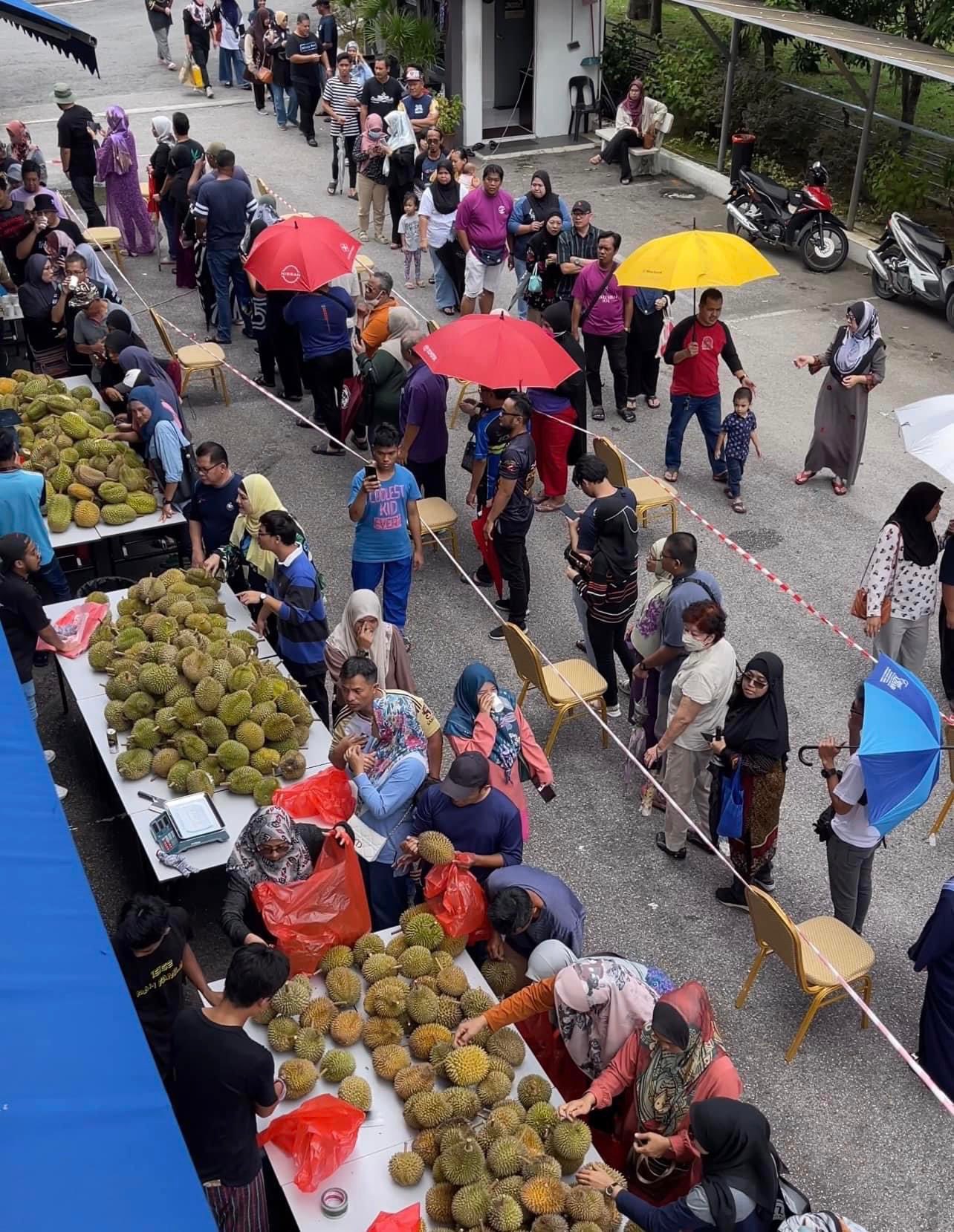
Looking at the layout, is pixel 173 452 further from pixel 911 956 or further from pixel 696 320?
pixel 911 956

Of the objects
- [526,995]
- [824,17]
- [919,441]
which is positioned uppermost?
[824,17]

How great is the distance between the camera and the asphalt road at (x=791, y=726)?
5320 mm

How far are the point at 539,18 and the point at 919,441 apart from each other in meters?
12.6

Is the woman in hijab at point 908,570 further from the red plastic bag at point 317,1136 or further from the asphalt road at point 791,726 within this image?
the red plastic bag at point 317,1136

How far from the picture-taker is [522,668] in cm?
734

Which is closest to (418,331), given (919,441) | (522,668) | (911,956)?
(522,668)

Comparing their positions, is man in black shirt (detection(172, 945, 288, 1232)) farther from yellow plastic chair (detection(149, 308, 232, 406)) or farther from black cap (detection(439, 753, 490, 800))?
yellow plastic chair (detection(149, 308, 232, 406))

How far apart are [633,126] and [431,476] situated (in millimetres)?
9787

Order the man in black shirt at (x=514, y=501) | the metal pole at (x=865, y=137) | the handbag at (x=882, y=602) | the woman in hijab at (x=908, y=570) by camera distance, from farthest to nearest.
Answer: the metal pole at (x=865, y=137) < the man in black shirt at (x=514, y=501) < the handbag at (x=882, y=602) < the woman in hijab at (x=908, y=570)

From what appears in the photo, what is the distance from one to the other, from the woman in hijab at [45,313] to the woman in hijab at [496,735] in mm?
6230

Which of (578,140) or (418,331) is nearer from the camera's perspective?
(418,331)

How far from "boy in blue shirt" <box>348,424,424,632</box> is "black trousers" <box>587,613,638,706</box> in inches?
45.6

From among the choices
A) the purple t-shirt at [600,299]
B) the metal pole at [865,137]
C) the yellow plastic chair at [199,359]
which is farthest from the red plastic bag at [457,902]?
the metal pole at [865,137]

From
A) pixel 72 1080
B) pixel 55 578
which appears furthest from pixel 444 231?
pixel 72 1080
